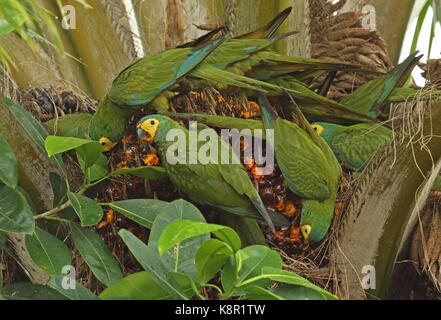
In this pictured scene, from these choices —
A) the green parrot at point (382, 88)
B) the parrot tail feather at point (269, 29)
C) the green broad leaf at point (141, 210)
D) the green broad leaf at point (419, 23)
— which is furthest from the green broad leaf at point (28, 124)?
the green broad leaf at point (419, 23)

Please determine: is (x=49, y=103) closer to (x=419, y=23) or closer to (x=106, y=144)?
(x=106, y=144)

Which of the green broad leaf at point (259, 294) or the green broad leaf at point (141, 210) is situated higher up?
the green broad leaf at point (141, 210)

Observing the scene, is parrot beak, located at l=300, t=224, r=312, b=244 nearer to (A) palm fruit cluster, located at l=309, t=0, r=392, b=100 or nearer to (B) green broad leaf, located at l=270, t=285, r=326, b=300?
(B) green broad leaf, located at l=270, t=285, r=326, b=300

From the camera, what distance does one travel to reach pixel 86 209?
0.80 m

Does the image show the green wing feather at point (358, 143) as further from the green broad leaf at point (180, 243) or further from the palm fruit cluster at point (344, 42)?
the green broad leaf at point (180, 243)

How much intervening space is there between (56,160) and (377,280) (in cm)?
63

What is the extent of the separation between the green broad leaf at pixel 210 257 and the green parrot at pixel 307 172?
0.30m

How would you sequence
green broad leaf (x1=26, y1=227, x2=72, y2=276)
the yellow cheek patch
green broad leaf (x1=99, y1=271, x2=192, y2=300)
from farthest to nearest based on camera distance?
the yellow cheek patch → green broad leaf (x1=26, y1=227, x2=72, y2=276) → green broad leaf (x1=99, y1=271, x2=192, y2=300)

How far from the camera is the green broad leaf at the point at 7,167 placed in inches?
30.0

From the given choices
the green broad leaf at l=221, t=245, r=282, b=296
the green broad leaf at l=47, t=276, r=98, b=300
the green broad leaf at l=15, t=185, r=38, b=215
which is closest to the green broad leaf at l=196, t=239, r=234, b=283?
the green broad leaf at l=221, t=245, r=282, b=296

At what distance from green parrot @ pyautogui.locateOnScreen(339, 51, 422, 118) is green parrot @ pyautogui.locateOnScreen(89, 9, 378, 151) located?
55 mm

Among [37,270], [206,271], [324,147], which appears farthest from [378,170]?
[37,270]

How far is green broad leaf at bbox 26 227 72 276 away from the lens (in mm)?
813
